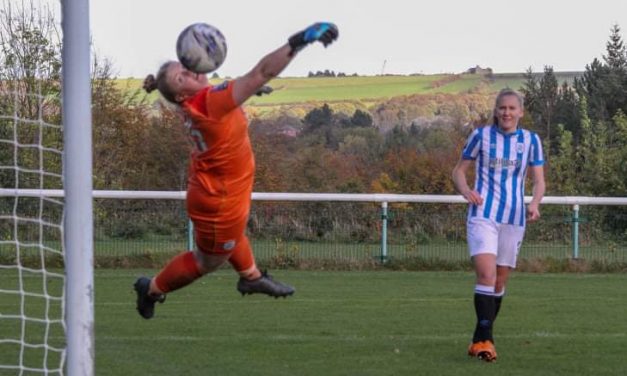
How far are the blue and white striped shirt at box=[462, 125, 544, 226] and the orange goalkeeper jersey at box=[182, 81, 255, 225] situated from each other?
2.51m

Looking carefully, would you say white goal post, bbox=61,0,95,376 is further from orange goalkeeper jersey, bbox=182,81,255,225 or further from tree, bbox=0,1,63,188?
tree, bbox=0,1,63,188

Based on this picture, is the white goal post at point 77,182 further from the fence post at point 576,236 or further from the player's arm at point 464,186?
the fence post at point 576,236

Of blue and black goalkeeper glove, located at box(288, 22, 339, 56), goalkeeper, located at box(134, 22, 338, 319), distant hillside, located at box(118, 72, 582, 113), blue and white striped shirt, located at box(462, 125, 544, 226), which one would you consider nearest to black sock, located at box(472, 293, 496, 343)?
blue and white striped shirt, located at box(462, 125, 544, 226)

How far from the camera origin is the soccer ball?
6902 millimetres

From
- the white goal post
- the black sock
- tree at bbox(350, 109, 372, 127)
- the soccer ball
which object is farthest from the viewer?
tree at bbox(350, 109, 372, 127)

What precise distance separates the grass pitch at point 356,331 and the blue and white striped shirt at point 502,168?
1062 millimetres

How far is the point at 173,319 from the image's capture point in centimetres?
1184

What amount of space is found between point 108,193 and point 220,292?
495 centimetres

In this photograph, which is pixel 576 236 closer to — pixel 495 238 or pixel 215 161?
pixel 495 238

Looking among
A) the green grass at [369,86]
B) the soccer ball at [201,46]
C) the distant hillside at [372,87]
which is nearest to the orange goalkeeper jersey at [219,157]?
the soccer ball at [201,46]

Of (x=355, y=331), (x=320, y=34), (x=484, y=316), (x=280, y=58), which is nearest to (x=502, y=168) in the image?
(x=484, y=316)

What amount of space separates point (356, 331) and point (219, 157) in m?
4.04

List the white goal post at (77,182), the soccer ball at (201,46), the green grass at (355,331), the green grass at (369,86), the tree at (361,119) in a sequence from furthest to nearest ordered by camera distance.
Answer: the green grass at (369,86) < the tree at (361,119) < the green grass at (355,331) < the soccer ball at (201,46) < the white goal post at (77,182)

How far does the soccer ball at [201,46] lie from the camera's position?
690 cm
